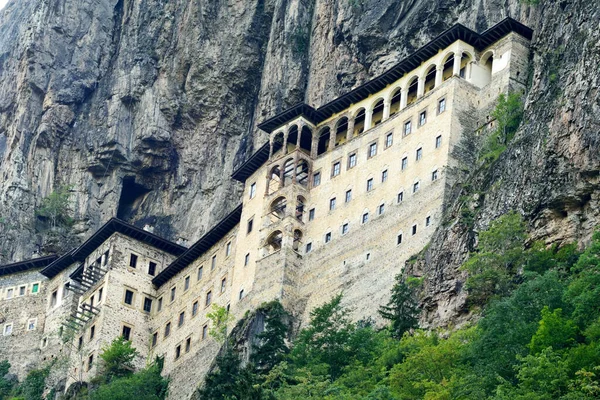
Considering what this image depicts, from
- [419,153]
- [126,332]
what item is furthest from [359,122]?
[126,332]

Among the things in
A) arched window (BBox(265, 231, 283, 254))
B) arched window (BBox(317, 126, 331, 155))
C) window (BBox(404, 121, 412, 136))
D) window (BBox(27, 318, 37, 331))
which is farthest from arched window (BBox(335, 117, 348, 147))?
window (BBox(27, 318, 37, 331))

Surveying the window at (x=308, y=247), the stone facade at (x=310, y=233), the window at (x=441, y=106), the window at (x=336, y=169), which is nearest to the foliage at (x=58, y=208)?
the stone facade at (x=310, y=233)

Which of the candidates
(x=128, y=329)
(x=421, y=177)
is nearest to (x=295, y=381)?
(x=421, y=177)

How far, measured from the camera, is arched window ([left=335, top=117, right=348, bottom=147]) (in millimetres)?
82188

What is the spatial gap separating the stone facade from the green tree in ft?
14.6

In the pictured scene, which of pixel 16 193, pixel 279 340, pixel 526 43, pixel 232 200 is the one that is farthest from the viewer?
pixel 16 193

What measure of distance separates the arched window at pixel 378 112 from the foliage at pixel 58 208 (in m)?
35.3

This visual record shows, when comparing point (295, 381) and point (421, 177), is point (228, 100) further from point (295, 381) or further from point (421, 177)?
point (295, 381)

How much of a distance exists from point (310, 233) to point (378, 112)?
838cm

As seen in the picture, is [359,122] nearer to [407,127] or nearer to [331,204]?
[407,127]

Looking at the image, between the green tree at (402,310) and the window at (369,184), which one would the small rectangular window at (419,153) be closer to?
the window at (369,184)

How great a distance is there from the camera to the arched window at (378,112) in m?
80.5

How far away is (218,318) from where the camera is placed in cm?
7962

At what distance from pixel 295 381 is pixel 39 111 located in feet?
185
